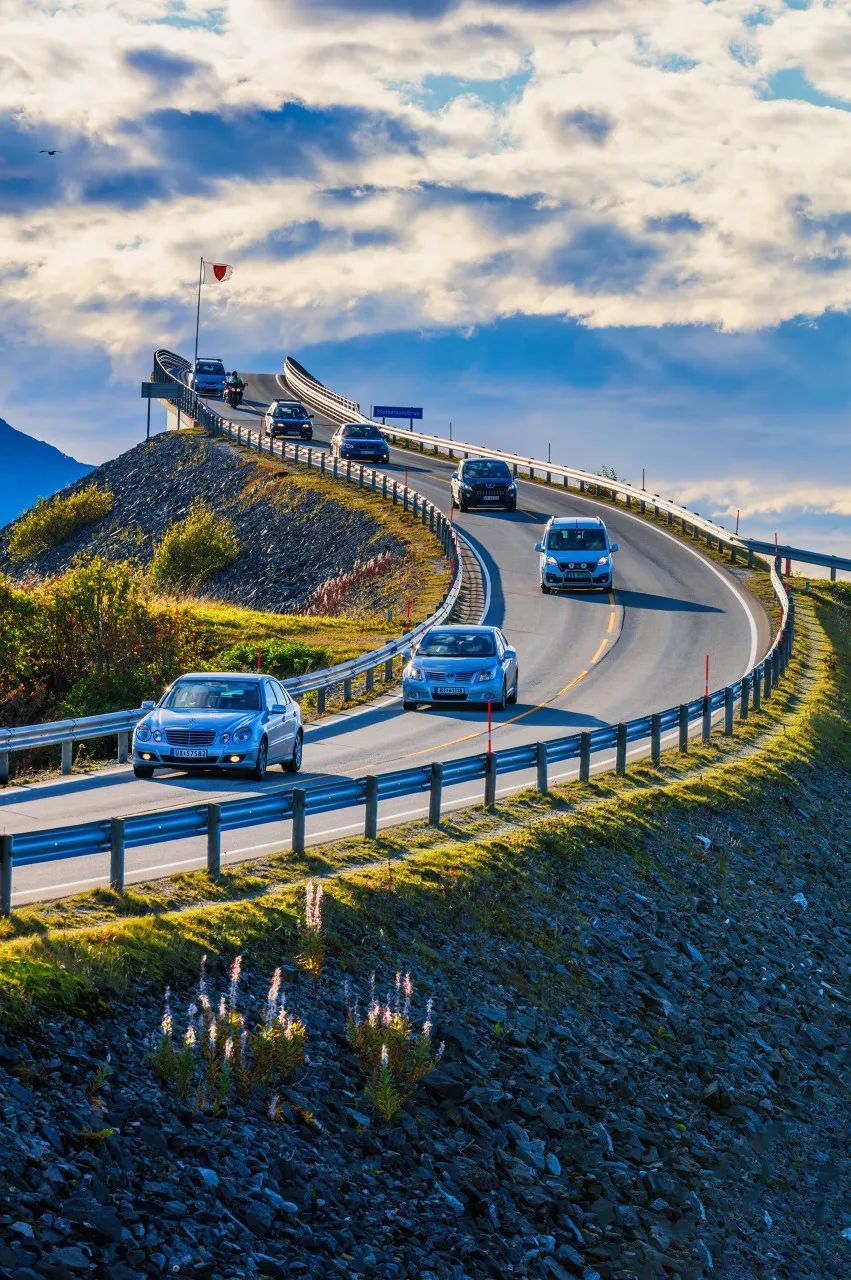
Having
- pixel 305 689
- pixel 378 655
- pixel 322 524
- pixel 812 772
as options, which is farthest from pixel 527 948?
pixel 322 524

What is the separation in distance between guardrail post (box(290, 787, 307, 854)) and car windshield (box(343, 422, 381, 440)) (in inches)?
2533

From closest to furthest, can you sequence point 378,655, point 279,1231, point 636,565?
point 279,1231 → point 378,655 → point 636,565

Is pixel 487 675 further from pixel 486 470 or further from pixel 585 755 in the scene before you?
pixel 486 470

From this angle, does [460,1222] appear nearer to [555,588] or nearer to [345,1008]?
[345,1008]

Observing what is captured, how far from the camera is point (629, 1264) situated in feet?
39.3

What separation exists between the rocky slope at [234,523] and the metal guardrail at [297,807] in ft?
111

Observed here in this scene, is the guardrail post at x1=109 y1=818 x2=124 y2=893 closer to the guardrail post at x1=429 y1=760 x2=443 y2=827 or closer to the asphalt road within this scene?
the asphalt road

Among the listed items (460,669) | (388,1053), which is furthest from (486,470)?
(388,1053)

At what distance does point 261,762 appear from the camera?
22.6m

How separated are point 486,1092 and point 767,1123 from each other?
159 inches

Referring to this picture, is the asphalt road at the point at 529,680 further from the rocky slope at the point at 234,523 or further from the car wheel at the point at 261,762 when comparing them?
the rocky slope at the point at 234,523

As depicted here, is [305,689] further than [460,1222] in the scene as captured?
Yes

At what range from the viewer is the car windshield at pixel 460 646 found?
31.5 m

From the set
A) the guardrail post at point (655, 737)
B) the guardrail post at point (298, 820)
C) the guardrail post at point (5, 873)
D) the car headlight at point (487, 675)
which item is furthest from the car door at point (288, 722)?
the guardrail post at point (5, 873)
